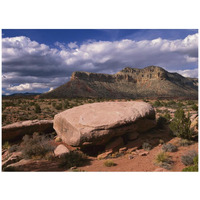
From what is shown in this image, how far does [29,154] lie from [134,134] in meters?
5.60

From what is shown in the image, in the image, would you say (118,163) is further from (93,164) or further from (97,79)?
(97,79)

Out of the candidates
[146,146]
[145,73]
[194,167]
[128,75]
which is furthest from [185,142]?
[145,73]

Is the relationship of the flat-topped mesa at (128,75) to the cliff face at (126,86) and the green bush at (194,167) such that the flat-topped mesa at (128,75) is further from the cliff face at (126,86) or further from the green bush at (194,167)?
the green bush at (194,167)

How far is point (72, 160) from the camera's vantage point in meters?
6.57

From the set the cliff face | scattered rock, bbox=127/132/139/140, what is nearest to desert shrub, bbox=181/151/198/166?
scattered rock, bbox=127/132/139/140

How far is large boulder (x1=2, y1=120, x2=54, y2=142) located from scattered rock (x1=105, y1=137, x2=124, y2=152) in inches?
236

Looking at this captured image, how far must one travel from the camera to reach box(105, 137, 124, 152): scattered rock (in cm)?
741

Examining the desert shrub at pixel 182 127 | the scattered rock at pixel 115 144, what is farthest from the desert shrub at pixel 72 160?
the desert shrub at pixel 182 127

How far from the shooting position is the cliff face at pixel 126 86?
64562 mm

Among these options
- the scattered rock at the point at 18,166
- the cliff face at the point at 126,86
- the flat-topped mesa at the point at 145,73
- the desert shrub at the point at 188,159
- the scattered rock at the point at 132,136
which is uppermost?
the flat-topped mesa at the point at 145,73

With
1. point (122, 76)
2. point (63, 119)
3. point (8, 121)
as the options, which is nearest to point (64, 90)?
point (122, 76)

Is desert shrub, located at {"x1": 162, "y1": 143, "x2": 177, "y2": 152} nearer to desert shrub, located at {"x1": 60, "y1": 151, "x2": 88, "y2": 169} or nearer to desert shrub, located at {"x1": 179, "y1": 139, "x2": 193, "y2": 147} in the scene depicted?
desert shrub, located at {"x1": 179, "y1": 139, "x2": 193, "y2": 147}

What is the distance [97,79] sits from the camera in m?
80.0

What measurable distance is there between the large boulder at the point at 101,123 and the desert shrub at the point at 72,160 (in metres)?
0.60
